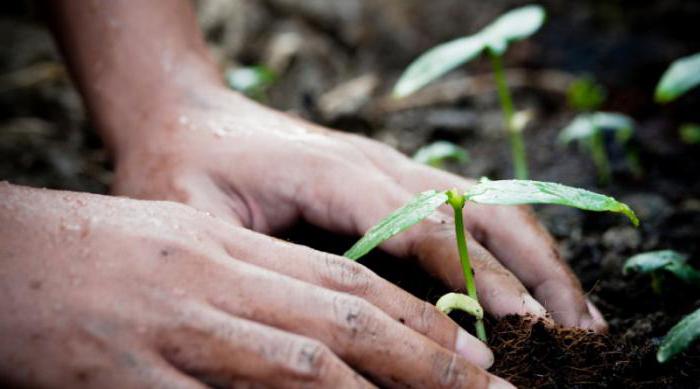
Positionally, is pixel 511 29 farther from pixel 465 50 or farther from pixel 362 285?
pixel 362 285

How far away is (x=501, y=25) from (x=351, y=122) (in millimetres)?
847

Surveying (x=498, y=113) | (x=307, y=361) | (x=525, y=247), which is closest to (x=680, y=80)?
(x=525, y=247)

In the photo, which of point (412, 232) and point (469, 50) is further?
point (469, 50)

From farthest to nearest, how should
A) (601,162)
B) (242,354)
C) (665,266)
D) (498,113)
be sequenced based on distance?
(498,113), (601,162), (665,266), (242,354)

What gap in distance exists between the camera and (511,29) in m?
1.41

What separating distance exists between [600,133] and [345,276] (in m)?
1.50

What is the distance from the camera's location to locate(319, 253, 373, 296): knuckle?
0.89 meters

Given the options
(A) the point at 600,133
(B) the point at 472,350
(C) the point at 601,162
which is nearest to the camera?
(B) the point at 472,350

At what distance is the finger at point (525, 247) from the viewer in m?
1.01

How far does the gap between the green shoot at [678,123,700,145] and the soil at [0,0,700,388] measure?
1.2 inches

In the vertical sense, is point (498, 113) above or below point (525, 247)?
above

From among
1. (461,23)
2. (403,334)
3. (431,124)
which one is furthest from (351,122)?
(403,334)

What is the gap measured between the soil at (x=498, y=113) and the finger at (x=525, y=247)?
9 cm

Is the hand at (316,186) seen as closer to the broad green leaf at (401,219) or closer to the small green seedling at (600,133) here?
the broad green leaf at (401,219)
